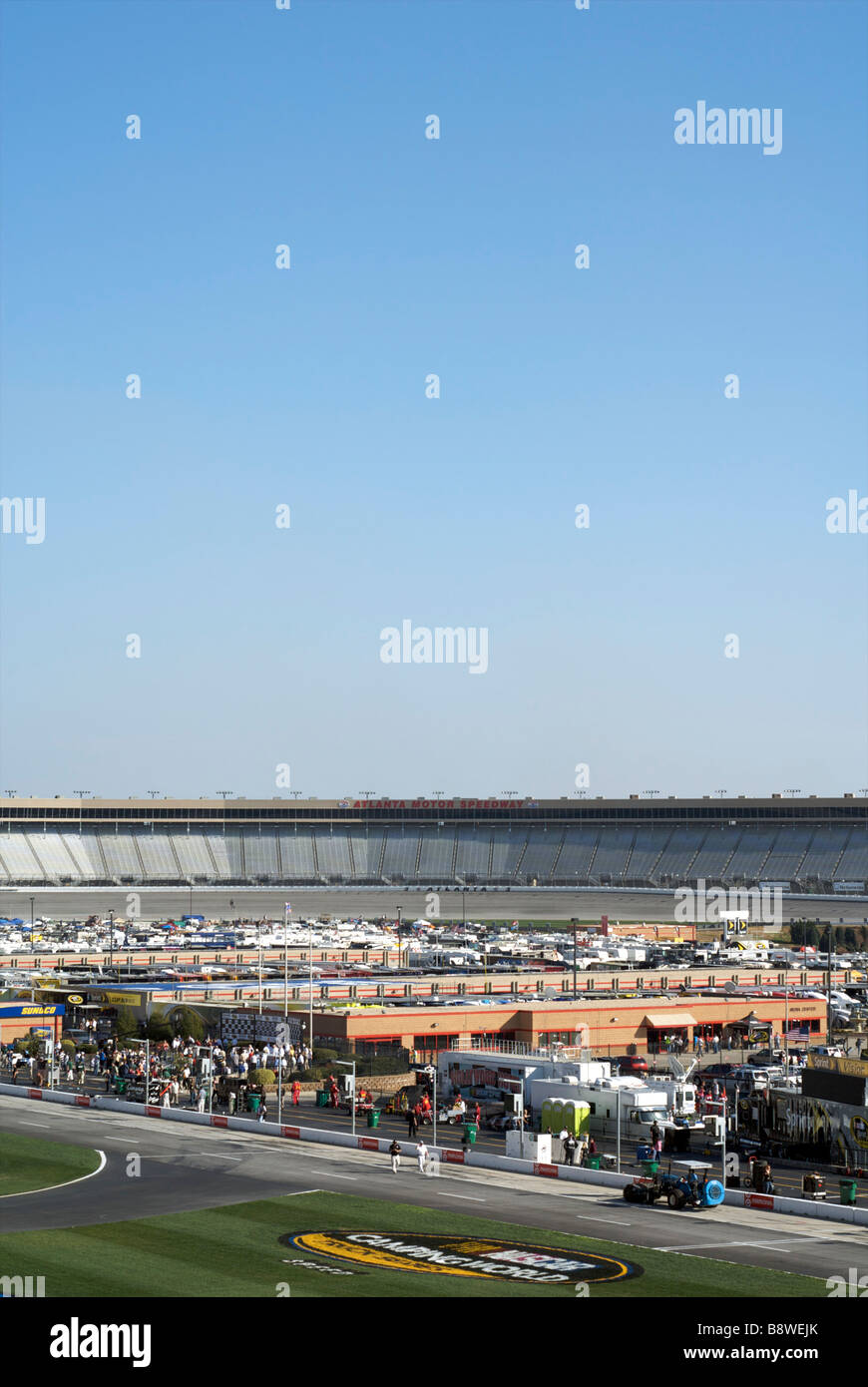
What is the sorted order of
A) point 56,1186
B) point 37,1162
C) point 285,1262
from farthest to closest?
point 37,1162 < point 56,1186 < point 285,1262

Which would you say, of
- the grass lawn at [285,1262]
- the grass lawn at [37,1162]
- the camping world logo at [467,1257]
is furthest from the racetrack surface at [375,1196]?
the camping world logo at [467,1257]

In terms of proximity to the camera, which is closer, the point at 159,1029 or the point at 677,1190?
the point at 677,1190

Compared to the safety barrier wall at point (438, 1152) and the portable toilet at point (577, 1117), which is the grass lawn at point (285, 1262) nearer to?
the safety barrier wall at point (438, 1152)

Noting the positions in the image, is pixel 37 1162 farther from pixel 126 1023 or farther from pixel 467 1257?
pixel 126 1023

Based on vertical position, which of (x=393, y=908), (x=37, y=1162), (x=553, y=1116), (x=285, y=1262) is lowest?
(x=37, y=1162)

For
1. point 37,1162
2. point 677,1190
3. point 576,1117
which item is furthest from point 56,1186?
point 576,1117

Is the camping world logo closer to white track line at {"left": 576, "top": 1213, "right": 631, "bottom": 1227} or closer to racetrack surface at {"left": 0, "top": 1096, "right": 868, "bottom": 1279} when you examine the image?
racetrack surface at {"left": 0, "top": 1096, "right": 868, "bottom": 1279}
